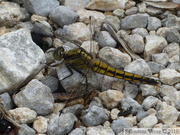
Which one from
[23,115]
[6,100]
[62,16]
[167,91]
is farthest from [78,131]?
[62,16]

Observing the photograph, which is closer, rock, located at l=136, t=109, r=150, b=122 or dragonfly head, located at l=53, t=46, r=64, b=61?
rock, located at l=136, t=109, r=150, b=122

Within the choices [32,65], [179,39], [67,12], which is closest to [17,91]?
[32,65]

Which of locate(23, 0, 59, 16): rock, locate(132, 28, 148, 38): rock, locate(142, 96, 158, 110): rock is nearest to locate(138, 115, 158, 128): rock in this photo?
locate(142, 96, 158, 110): rock

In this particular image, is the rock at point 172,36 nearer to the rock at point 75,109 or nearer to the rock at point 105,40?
the rock at point 105,40

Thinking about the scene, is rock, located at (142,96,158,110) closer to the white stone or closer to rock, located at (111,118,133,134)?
rock, located at (111,118,133,134)

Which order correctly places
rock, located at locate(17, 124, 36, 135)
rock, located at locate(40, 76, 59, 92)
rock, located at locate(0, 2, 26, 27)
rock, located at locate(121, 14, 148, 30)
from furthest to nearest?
1. rock, located at locate(121, 14, 148, 30)
2. rock, located at locate(0, 2, 26, 27)
3. rock, located at locate(40, 76, 59, 92)
4. rock, located at locate(17, 124, 36, 135)

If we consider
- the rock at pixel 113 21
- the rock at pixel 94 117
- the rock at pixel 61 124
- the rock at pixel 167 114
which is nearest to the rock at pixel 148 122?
the rock at pixel 167 114
